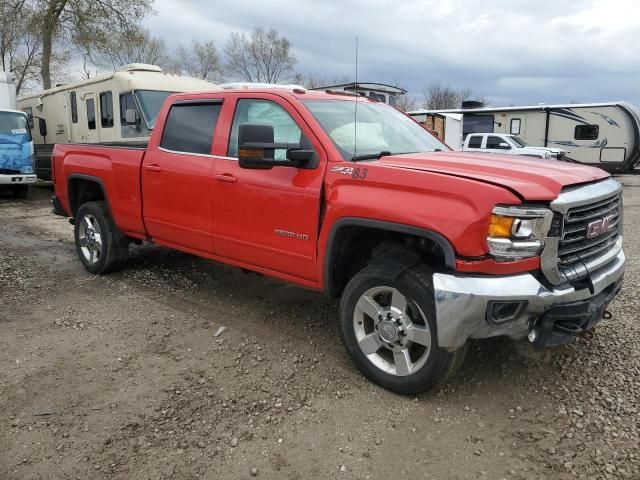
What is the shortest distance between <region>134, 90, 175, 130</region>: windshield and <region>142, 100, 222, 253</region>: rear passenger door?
20.2ft

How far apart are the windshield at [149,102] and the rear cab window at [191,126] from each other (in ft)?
20.2

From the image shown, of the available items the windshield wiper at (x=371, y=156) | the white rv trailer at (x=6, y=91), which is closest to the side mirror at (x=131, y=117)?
the white rv trailer at (x=6, y=91)

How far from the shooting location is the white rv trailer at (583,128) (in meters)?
18.6

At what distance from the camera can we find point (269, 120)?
13.7 ft

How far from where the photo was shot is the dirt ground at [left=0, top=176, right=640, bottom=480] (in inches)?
109

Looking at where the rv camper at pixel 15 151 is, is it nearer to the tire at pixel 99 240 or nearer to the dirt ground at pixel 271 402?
the tire at pixel 99 240

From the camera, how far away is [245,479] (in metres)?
2.64

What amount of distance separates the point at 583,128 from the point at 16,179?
18292mm

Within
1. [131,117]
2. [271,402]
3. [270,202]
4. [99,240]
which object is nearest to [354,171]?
[270,202]

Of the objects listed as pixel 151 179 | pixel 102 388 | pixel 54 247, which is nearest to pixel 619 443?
pixel 102 388

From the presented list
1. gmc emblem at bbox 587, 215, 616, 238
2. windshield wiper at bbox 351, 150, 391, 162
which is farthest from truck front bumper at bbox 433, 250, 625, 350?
windshield wiper at bbox 351, 150, 391, 162

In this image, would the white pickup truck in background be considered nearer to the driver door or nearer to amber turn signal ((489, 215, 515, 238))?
the driver door

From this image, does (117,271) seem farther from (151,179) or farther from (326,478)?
(326,478)

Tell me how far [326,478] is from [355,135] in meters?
2.32
